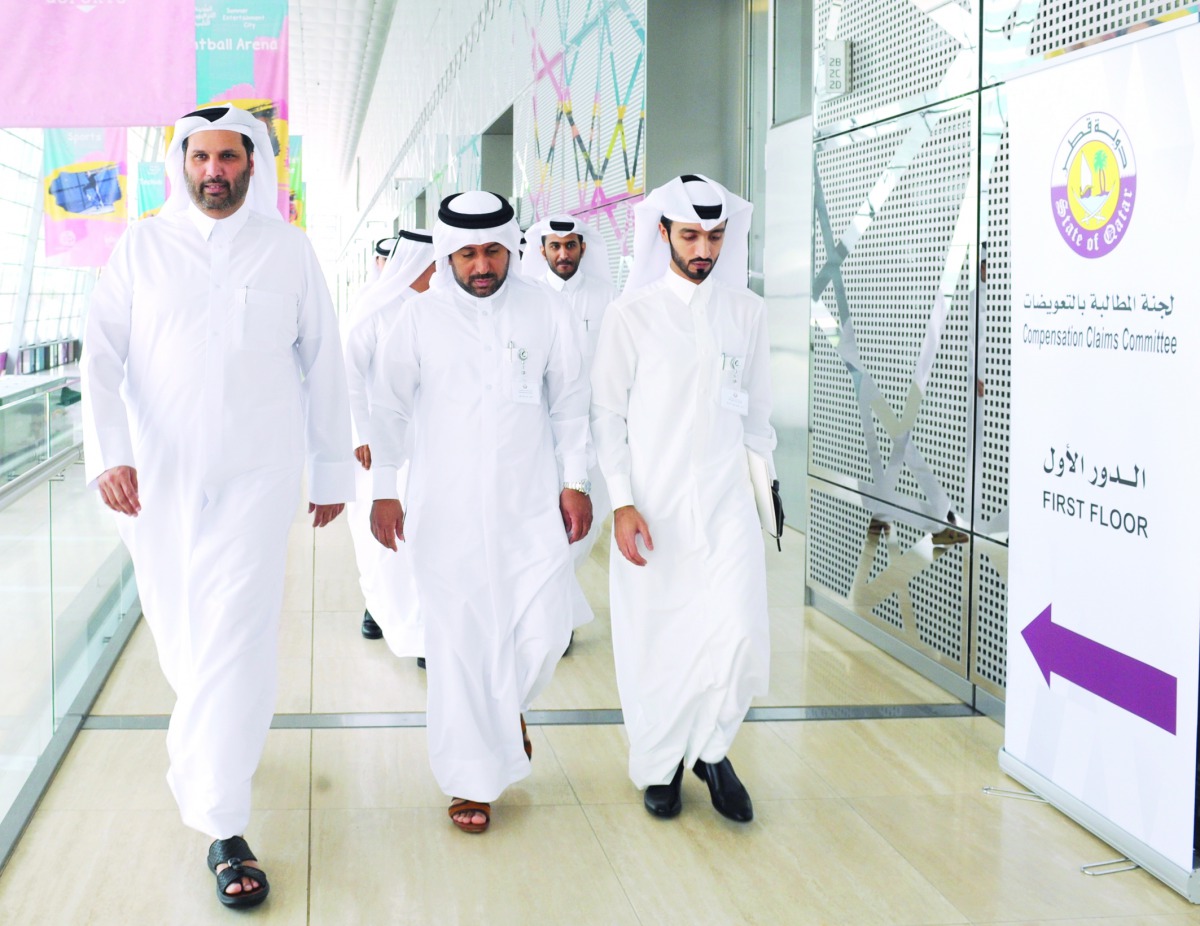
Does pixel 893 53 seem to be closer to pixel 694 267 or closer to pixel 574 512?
pixel 694 267

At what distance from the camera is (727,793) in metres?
3.43

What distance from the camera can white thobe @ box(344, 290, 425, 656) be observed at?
15.2 feet

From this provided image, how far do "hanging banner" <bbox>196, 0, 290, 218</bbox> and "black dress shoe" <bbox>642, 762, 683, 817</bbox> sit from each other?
4675 mm

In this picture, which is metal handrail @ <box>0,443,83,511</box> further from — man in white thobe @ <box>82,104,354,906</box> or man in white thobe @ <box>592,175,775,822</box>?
man in white thobe @ <box>592,175,775,822</box>

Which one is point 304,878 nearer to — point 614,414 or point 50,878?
point 50,878

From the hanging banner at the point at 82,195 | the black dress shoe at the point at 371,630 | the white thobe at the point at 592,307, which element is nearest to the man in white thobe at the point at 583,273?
the white thobe at the point at 592,307

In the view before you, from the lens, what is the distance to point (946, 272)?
15.0 feet

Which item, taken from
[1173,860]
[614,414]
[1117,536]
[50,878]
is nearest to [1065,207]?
[1117,536]

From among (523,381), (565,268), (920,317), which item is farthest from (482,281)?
(565,268)

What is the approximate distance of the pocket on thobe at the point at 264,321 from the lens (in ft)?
10.1

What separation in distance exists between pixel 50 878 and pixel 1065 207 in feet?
9.58

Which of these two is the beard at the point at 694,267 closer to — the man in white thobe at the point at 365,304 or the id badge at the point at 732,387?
the id badge at the point at 732,387

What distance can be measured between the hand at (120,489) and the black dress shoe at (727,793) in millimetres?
1606

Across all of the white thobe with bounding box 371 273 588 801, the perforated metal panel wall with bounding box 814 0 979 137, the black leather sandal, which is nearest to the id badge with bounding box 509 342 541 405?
the white thobe with bounding box 371 273 588 801
